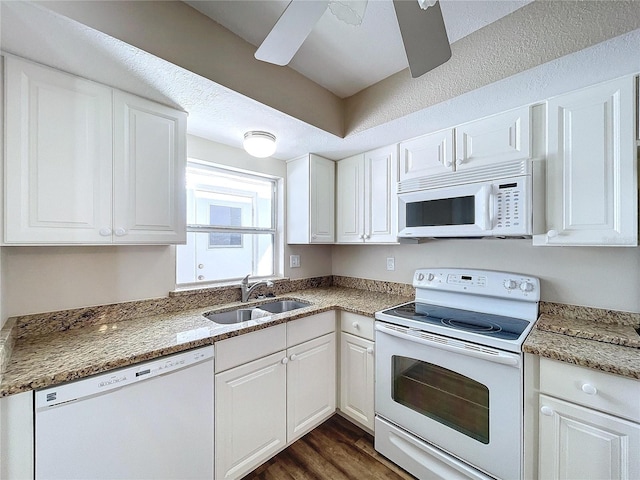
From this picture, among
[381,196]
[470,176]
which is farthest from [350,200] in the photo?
[470,176]

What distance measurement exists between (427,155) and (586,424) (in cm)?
156

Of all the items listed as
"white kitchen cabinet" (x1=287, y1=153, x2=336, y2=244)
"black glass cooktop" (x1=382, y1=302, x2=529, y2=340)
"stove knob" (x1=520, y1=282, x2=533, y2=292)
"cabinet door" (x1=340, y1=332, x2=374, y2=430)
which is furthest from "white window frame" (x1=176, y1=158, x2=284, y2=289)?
"stove knob" (x1=520, y1=282, x2=533, y2=292)

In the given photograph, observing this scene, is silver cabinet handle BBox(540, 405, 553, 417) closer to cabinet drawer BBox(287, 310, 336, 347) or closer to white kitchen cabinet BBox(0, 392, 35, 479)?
cabinet drawer BBox(287, 310, 336, 347)

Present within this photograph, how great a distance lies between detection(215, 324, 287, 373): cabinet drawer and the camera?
4.52 feet

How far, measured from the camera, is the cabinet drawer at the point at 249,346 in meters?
1.38

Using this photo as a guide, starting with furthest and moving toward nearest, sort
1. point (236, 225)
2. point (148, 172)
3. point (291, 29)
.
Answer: point (236, 225) → point (148, 172) → point (291, 29)

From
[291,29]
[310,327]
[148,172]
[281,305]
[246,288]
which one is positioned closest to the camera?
[291,29]

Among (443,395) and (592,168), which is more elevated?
(592,168)

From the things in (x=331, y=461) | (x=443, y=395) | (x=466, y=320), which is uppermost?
(x=466, y=320)

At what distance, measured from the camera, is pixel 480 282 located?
5.89ft

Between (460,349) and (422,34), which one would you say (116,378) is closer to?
(460,349)

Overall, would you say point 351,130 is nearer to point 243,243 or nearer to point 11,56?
point 243,243

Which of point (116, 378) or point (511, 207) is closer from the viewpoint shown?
point (116, 378)

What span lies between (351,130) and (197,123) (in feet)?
3.40
